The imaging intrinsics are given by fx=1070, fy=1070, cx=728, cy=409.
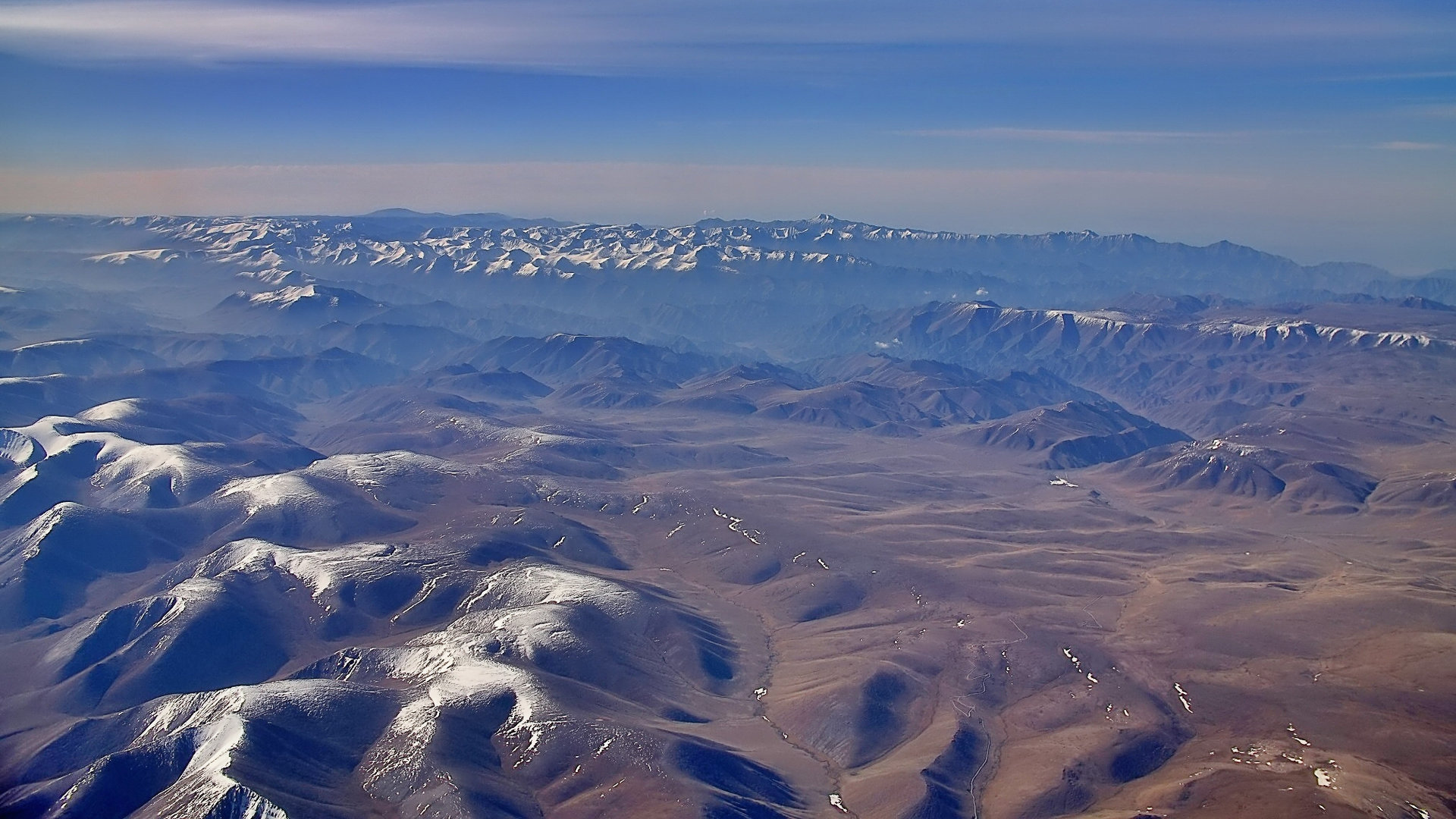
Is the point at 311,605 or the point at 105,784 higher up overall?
the point at 105,784

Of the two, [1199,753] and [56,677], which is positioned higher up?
[1199,753]

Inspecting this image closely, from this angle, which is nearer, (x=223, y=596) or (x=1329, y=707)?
(x=1329, y=707)

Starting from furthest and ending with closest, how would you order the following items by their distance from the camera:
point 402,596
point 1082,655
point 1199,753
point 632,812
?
1. point 402,596
2. point 1082,655
3. point 1199,753
4. point 632,812

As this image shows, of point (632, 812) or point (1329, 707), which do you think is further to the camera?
point (1329, 707)

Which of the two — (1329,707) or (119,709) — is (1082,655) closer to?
(1329,707)

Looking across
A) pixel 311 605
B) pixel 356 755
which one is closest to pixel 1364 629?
pixel 356 755

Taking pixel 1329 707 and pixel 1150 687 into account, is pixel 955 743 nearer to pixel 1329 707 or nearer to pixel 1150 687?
pixel 1150 687

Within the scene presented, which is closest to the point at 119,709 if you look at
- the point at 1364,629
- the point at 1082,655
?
the point at 1082,655

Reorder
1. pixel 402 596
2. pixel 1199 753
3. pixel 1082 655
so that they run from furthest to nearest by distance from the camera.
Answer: pixel 402 596
pixel 1082 655
pixel 1199 753


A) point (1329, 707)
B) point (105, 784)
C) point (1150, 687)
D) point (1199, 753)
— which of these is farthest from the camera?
point (1150, 687)
